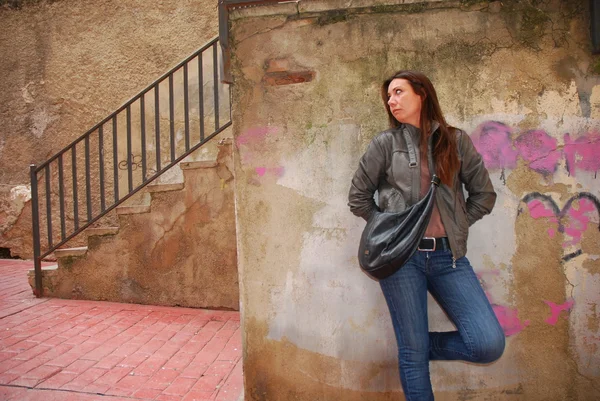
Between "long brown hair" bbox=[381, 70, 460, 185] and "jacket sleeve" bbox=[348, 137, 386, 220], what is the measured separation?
21cm

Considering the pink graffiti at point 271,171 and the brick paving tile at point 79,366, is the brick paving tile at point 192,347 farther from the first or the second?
the pink graffiti at point 271,171

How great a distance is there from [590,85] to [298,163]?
1.67 meters

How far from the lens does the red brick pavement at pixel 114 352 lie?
307 cm

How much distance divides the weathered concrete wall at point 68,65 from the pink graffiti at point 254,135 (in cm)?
422

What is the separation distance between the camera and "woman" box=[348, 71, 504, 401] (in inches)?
80.0

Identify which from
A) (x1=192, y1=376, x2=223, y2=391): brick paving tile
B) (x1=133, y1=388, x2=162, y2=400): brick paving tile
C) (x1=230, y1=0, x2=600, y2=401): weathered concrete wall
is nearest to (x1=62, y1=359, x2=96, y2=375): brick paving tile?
(x1=133, y1=388, x2=162, y2=400): brick paving tile

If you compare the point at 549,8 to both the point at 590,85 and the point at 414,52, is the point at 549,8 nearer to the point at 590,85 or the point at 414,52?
the point at 590,85

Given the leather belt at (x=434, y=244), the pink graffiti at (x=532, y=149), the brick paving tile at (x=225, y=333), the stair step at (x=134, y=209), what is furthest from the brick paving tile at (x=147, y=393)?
the pink graffiti at (x=532, y=149)

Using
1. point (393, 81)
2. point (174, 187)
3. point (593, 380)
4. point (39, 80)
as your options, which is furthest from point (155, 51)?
point (593, 380)

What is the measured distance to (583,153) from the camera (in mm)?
2492

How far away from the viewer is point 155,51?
22.9ft

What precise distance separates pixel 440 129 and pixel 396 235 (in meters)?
0.56

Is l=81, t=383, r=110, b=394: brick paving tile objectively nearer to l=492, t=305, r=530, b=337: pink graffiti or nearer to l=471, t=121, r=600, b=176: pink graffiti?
l=492, t=305, r=530, b=337: pink graffiti

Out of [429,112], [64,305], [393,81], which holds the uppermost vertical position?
[393,81]
